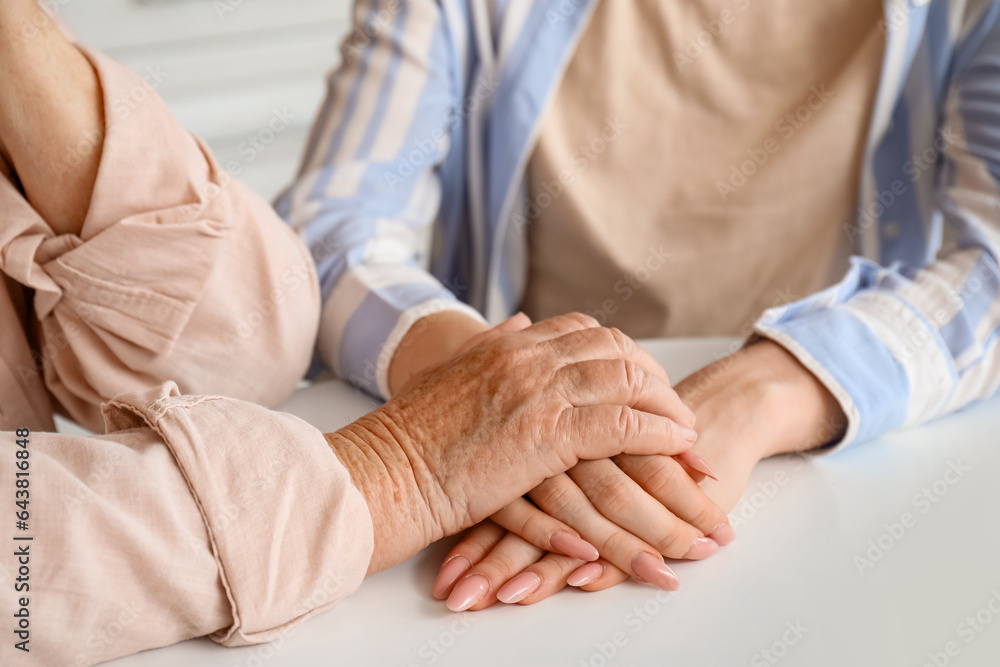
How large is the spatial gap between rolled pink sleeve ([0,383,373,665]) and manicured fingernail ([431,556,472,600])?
0.15 ft

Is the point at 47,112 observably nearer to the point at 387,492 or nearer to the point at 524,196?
the point at 387,492

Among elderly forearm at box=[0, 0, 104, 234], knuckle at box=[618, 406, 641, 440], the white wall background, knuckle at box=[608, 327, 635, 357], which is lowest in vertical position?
the white wall background

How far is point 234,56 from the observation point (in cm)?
215

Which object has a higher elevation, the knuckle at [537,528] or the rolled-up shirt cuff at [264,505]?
the rolled-up shirt cuff at [264,505]

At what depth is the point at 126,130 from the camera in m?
0.57

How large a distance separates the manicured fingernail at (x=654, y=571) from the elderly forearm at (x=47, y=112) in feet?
1.47

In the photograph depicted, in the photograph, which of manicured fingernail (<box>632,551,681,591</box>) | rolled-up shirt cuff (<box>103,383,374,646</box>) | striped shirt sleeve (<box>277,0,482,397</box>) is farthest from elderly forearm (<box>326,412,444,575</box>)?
striped shirt sleeve (<box>277,0,482,397</box>)

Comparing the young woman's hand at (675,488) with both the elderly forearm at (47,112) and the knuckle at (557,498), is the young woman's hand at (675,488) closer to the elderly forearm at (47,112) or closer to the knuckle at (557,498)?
the knuckle at (557,498)

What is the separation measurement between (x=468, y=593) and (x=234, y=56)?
2006 millimetres

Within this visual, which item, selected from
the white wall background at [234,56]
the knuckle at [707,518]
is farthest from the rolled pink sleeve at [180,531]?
the white wall background at [234,56]

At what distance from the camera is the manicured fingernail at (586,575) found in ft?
1.62

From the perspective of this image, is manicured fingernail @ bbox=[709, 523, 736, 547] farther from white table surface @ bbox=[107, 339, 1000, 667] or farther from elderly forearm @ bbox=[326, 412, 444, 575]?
elderly forearm @ bbox=[326, 412, 444, 575]

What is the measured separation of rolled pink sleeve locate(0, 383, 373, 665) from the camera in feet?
1.32

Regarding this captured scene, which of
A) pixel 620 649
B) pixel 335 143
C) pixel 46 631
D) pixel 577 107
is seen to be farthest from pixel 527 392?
pixel 577 107
